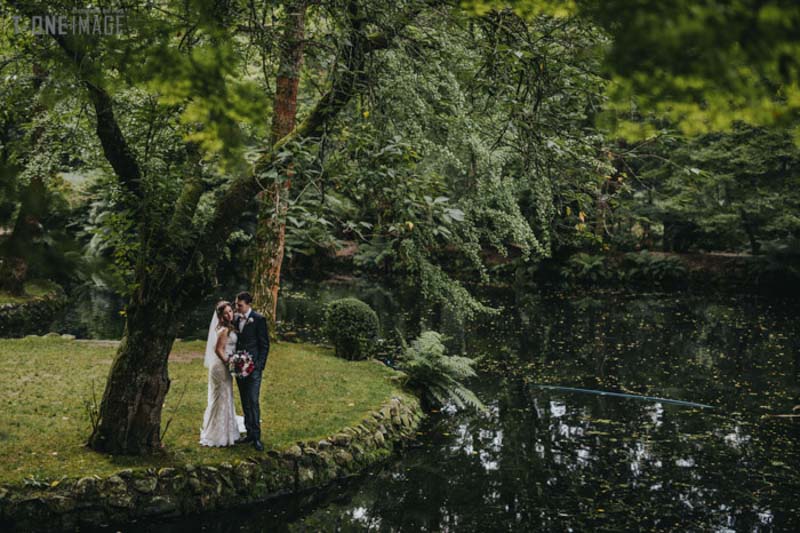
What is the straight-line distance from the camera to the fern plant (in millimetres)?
11531

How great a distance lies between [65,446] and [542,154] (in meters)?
5.95

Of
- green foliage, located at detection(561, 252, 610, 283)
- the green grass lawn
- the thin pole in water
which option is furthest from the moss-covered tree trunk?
green foliage, located at detection(561, 252, 610, 283)

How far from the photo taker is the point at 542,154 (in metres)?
5.75

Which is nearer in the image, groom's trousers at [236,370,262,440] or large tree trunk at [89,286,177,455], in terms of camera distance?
large tree trunk at [89,286,177,455]

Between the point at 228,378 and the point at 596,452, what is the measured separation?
205 inches

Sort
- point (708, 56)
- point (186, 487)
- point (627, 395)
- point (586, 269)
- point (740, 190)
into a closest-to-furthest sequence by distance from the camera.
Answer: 1. point (708, 56)
2. point (186, 487)
3. point (627, 395)
4. point (740, 190)
5. point (586, 269)

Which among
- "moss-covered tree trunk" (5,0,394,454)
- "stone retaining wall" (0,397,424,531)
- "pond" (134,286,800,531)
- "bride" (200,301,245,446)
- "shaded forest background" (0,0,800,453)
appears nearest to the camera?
"shaded forest background" (0,0,800,453)

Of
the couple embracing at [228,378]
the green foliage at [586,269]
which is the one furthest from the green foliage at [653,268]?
the couple embracing at [228,378]

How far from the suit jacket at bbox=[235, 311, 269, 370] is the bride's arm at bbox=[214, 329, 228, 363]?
175 millimetres

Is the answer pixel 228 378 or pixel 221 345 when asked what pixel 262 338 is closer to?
pixel 221 345

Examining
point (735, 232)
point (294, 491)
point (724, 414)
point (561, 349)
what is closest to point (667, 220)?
point (735, 232)

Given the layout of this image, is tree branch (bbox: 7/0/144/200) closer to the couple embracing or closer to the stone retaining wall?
the couple embracing

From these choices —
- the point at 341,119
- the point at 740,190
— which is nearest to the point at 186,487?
the point at 341,119

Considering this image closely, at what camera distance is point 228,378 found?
25.9 feet
